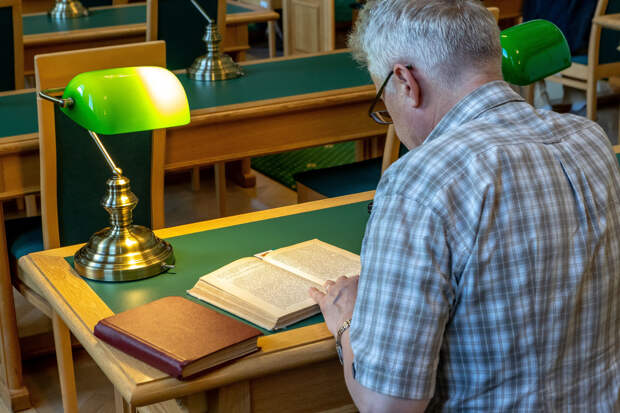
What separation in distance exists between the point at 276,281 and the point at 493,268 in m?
0.54

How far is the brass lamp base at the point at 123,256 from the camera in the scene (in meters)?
1.62

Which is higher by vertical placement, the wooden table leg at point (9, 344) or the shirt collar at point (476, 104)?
the shirt collar at point (476, 104)

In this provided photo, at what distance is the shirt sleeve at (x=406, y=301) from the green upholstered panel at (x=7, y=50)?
2.60 meters

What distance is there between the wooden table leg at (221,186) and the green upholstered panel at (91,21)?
39.0 inches

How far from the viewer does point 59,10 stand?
14.2ft

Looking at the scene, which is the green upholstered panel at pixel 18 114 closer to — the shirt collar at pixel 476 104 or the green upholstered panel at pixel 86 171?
the green upholstered panel at pixel 86 171

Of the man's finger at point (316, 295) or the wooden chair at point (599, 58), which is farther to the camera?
the wooden chair at point (599, 58)

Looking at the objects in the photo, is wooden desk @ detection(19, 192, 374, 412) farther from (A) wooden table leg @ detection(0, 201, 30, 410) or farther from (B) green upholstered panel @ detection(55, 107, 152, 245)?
(A) wooden table leg @ detection(0, 201, 30, 410)

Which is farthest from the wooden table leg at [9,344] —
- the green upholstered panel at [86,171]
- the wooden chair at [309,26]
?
the wooden chair at [309,26]

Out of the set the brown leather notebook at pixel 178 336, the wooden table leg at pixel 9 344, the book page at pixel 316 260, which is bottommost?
the wooden table leg at pixel 9 344

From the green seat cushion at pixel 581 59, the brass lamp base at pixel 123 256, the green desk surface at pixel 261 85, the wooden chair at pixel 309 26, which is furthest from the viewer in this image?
the wooden chair at pixel 309 26

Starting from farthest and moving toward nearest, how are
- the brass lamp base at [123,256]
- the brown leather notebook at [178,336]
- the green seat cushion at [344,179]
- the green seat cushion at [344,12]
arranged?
the green seat cushion at [344,12]
the green seat cushion at [344,179]
the brass lamp base at [123,256]
the brown leather notebook at [178,336]

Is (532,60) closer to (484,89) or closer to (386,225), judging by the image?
(484,89)

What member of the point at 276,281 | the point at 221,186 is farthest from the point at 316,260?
the point at 221,186
